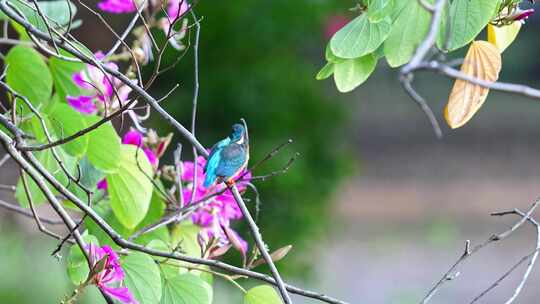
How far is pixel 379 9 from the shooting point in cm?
121

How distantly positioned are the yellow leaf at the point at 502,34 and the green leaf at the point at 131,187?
1.88 feet

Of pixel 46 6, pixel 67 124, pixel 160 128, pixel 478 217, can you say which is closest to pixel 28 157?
pixel 67 124

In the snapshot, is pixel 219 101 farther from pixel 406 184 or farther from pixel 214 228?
pixel 406 184

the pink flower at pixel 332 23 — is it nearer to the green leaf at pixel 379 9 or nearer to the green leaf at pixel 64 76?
the green leaf at pixel 64 76

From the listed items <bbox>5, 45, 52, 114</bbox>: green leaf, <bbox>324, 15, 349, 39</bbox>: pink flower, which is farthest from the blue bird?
<bbox>324, 15, 349, 39</bbox>: pink flower

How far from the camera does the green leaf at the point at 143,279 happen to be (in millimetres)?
1288

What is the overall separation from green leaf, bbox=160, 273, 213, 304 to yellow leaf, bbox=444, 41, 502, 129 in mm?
429

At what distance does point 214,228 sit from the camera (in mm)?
1573

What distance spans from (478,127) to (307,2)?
238 inches

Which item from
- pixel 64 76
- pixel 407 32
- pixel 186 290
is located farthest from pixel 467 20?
pixel 64 76

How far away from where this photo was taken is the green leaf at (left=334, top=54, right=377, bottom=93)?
126 centimetres

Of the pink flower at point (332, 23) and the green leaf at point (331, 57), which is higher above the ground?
the pink flower at point (332, 23)

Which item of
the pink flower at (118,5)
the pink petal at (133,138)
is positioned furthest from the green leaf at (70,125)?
the pink flower at (118,5)

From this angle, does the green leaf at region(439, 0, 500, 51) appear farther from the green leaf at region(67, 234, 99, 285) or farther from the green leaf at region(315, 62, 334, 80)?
the green leaf at region(67, 234, 99, 285)
